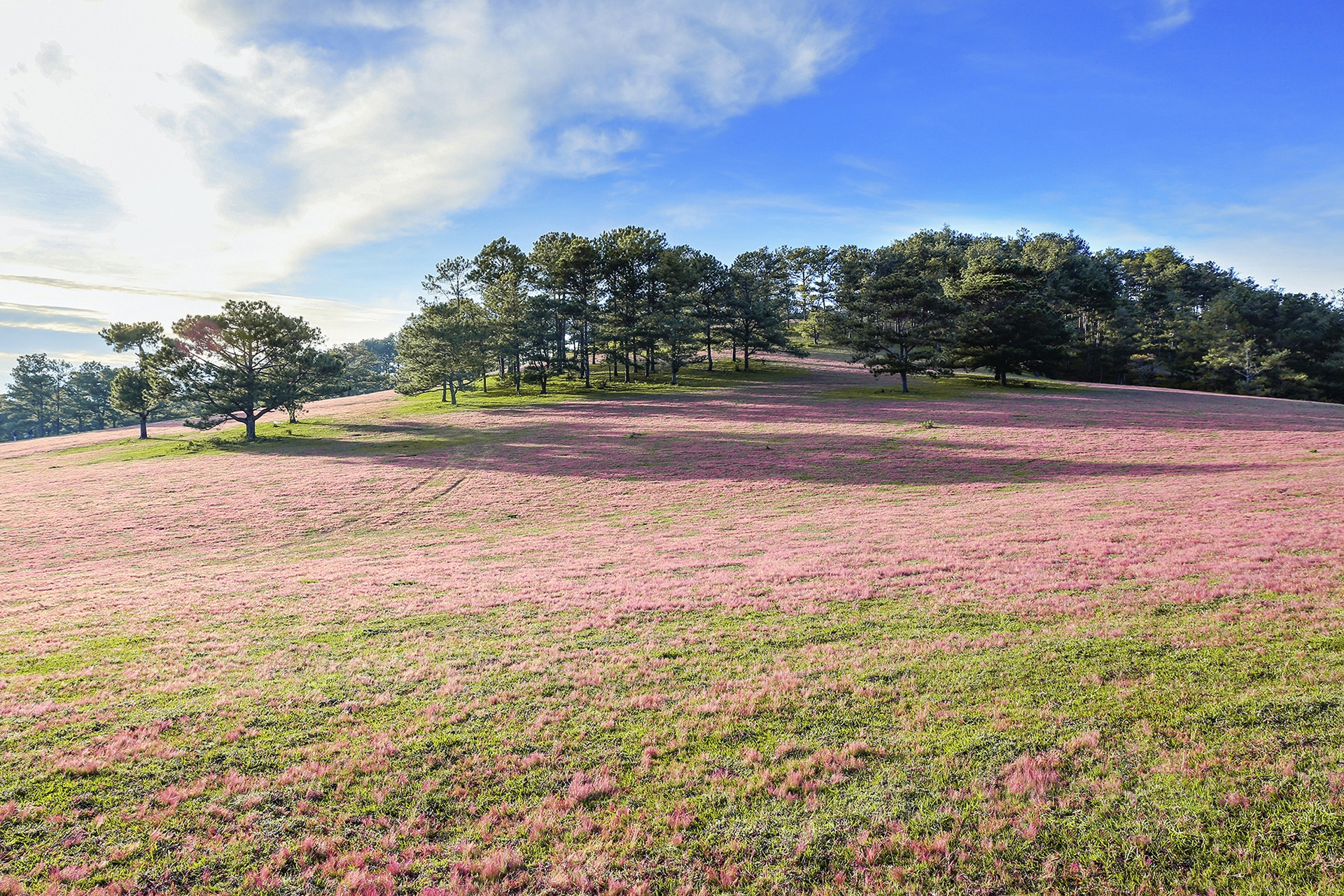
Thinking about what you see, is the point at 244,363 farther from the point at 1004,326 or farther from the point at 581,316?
the point at 1004,326

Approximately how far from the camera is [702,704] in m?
9.34

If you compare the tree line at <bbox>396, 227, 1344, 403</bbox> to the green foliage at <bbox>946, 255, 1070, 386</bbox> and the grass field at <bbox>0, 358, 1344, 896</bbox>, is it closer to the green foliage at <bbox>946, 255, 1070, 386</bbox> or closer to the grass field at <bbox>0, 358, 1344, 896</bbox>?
the green foliage at <bbox>946, 255, 1070, 386</bbox>

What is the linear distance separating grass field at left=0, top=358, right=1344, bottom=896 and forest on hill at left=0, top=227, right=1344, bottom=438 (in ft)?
143

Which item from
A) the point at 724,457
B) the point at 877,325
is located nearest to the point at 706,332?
the point at 877,325

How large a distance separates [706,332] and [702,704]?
85.8 metres

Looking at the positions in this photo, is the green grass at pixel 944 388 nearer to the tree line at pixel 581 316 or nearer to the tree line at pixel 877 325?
the tree line at pixel 877 325

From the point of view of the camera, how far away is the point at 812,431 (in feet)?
154

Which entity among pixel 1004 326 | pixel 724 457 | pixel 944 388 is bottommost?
pixel 724 457

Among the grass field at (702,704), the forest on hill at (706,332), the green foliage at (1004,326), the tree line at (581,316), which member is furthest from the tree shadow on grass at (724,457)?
the green foliage at (1004,326)

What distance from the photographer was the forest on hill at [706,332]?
62531mm

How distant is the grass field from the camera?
6.11 m

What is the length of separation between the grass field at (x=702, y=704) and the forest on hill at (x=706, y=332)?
43508 millimetres

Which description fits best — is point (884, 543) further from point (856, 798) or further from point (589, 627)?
→ point (856, 798)

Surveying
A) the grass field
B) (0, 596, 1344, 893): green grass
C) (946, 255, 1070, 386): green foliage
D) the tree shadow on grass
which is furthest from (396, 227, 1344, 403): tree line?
(0, 596, 1344, 893): green grass
